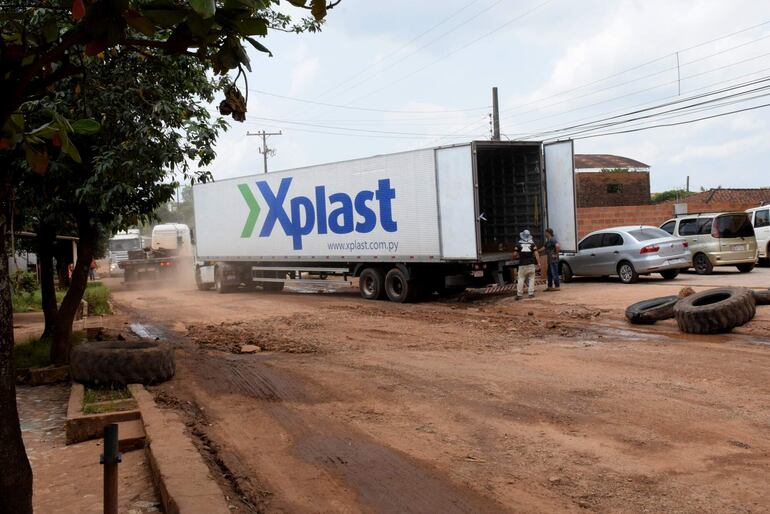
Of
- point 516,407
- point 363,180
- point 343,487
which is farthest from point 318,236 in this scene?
point 343,487

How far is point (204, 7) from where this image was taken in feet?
8.79

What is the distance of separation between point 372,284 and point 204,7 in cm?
1630

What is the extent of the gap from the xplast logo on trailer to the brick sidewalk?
1123cm

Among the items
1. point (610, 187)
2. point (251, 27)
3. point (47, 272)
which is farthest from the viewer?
point (610, 187)

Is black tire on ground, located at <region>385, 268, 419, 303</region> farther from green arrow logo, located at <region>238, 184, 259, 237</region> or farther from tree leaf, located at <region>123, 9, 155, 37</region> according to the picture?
tree leaf, located at <region>123, 9, 155, 37</region>

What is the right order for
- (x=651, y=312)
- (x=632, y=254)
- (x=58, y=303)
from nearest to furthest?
(x=651, y=312) → (x=632, y=254) → (x=58, y=303)

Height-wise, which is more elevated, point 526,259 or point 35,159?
point 35,159

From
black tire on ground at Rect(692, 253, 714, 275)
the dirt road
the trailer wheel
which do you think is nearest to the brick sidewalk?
the dirt road

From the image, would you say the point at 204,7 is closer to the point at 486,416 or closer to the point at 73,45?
the point at 73,45

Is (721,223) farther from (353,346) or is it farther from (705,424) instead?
(705,424)

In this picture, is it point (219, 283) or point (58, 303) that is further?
point (219, 283)

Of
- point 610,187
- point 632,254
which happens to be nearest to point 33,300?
point 632,254

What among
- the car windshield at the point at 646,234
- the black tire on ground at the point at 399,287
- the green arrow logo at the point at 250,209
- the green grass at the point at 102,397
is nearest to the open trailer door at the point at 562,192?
the car windshield at the point at 646,234

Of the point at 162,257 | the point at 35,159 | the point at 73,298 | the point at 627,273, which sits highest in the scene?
the point at 35,159
